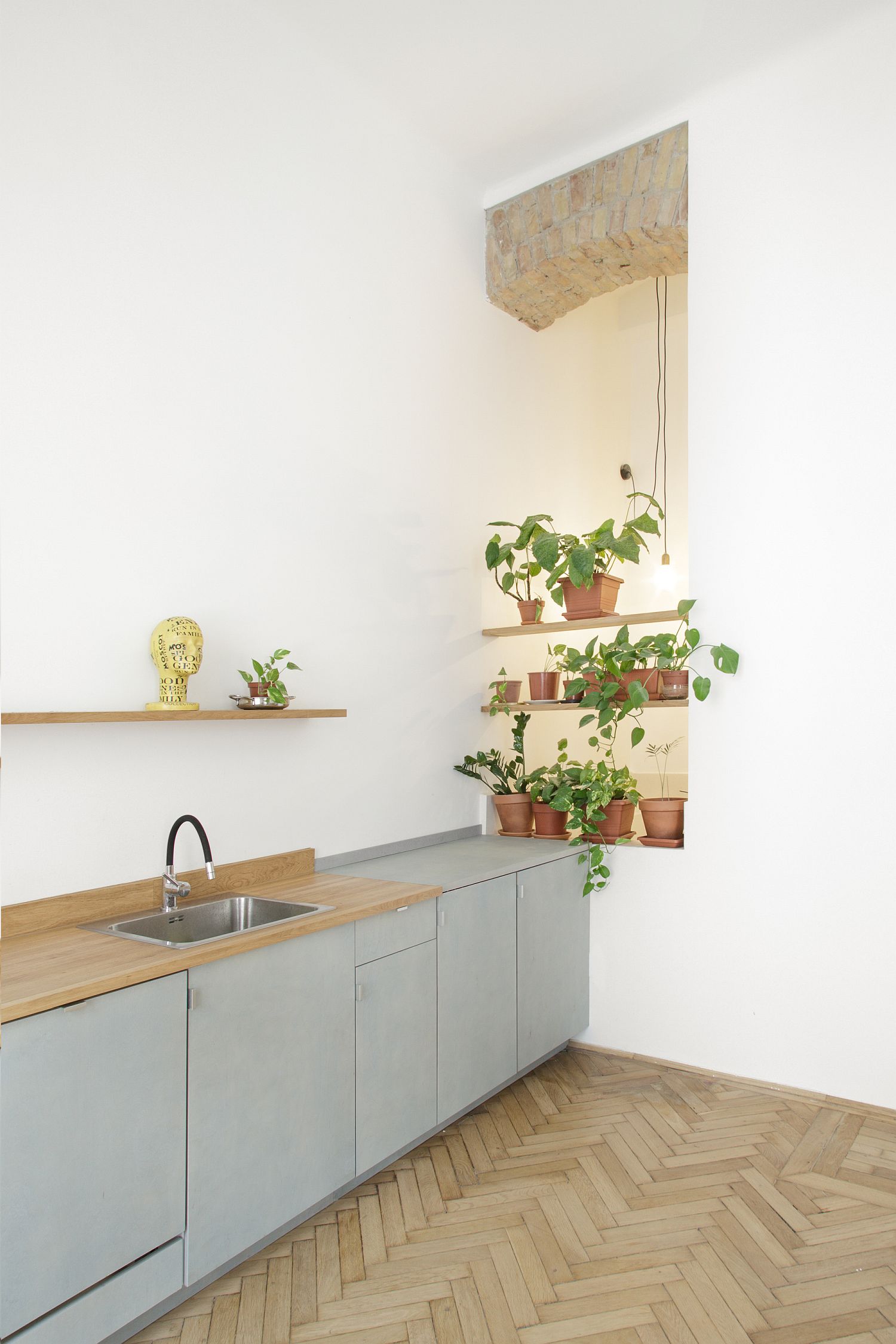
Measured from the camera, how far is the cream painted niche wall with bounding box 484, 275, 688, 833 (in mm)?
4949

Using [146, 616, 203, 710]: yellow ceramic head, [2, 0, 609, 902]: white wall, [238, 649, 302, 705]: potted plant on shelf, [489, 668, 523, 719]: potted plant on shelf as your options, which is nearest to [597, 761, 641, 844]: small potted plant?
[489, 668, 523, 719]: potted plant on shelf

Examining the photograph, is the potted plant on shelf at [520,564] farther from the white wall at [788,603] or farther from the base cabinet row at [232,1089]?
the base cabinet row at [232,1089]

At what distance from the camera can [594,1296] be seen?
2102 mm

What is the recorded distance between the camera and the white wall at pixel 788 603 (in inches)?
122

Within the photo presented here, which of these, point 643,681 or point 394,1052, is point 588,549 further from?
point 394,1052

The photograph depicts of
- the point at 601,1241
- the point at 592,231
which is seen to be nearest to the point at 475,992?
the point at 601,1241

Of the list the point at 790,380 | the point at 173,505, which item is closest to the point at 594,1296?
the point at 173,505

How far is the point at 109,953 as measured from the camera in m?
2.04

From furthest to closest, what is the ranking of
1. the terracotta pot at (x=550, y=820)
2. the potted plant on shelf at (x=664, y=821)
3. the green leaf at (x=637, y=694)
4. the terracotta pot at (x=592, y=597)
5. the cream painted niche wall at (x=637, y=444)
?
the cream painted niche wall at (x=637, y=444), the terracotta pot at (x=550, y=820), the terracotta pot at (x=592, y=597), the potted plant on shelf at (x=664, y=821), the green leaf at (x=637, y=694)

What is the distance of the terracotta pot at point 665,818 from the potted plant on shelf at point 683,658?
395 mm

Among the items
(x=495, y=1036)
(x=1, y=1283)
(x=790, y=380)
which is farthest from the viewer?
(x=790, y=380)

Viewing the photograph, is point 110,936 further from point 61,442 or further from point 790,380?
point 790,380

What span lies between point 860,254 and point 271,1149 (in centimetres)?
328

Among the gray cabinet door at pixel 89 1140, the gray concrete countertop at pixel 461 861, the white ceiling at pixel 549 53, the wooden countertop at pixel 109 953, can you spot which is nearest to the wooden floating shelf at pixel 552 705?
the gray concrete countertop at pixel 461 861
